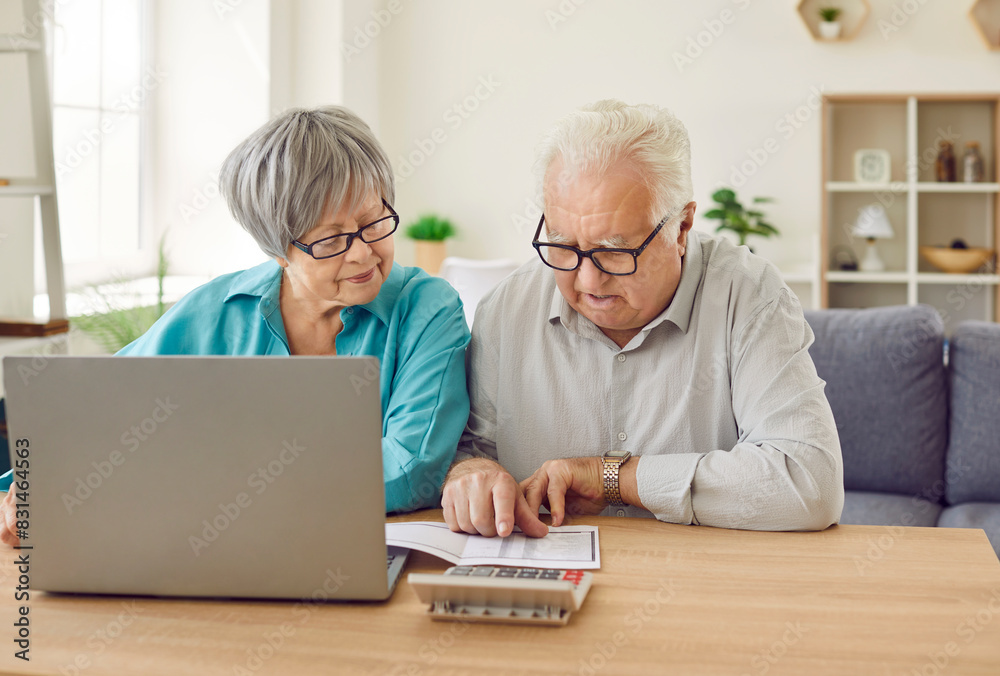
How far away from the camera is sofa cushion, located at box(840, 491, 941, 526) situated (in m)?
2.29

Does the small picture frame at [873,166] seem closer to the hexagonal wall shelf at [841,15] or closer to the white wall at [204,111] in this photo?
the hexagonal wall shelf at [841,15]

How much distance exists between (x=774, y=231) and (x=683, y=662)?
4.00 metres

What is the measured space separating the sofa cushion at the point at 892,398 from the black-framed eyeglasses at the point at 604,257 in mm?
1266

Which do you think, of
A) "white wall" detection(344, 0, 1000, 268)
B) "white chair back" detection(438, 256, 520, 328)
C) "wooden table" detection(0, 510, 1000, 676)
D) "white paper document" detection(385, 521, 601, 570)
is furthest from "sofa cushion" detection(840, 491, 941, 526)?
"white wall" detection(344, 0, 1000, 268)

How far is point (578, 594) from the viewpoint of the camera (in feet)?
3.01

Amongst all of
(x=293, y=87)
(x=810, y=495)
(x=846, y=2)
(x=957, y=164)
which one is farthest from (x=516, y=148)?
(x=810, y=495)

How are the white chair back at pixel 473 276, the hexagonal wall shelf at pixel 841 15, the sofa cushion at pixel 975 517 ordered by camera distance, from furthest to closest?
the hexagonal wall shelf at pixel 841 15
the white chair back at pixel 473 276
the sofa cushion at pixel 975 517

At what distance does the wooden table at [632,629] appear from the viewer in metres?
0.83

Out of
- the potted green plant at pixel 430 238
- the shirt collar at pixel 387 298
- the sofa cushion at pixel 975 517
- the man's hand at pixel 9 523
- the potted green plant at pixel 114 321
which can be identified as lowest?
the sofa cushion at pixel 975 517

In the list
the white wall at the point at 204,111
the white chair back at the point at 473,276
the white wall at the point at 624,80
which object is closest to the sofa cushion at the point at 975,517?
the white chair back at the point at 473,276

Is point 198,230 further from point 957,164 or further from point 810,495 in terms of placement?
point 957,164

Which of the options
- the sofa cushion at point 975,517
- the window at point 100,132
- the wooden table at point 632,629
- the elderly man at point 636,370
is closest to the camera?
the wooden table at point 632,629

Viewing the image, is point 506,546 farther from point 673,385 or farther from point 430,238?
point 430,238

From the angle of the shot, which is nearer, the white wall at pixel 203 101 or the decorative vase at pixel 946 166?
the white wall at pixel 203 101
